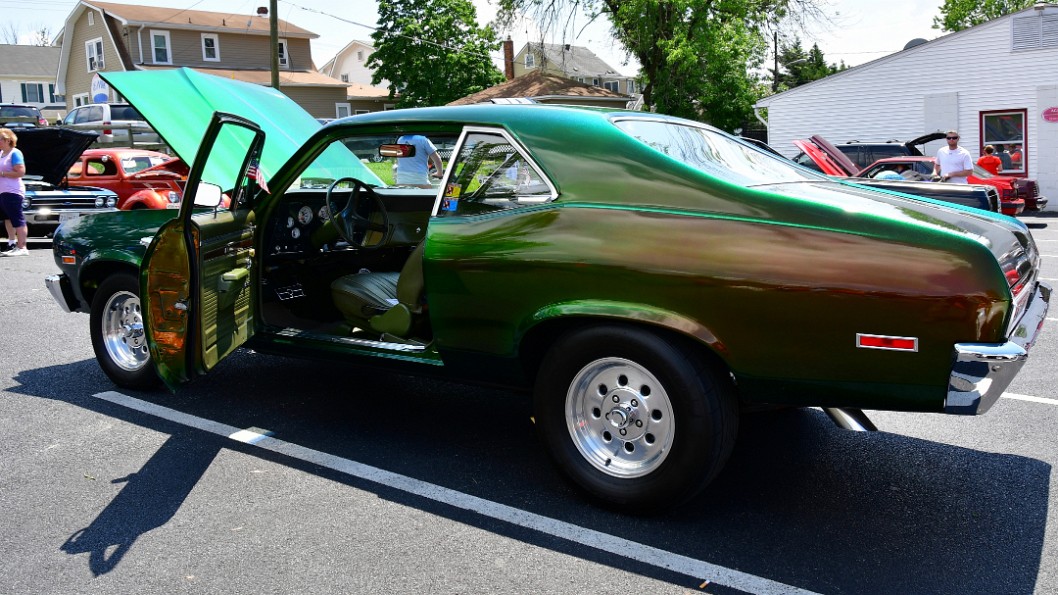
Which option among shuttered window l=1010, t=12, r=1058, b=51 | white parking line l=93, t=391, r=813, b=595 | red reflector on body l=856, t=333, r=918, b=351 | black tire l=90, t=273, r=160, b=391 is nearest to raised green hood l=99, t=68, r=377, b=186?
black tire l=90, t=273, r=160, b=391

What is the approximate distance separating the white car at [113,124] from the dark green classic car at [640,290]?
20.8m

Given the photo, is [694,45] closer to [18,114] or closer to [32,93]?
[18,114]

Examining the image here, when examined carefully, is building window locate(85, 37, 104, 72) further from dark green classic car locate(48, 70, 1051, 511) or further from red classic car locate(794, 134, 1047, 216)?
dark green classic car locate(48, 70, 1051, 511)

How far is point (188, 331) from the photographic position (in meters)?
4.18

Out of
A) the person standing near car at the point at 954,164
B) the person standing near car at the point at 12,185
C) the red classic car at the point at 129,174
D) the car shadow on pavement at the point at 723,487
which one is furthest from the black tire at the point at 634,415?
the person standing near car at the point at 954,164

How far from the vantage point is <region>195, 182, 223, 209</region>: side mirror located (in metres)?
4.35

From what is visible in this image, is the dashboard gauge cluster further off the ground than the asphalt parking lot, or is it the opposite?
the dashboard gauge cluster

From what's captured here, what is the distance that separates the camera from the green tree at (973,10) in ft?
165

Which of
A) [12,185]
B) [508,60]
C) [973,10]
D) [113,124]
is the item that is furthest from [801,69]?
[12,185]

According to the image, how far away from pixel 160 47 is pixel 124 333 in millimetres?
39263

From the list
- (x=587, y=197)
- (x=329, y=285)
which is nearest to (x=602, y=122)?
(x=587, y=197)

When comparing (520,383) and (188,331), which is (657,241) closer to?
(520,383)

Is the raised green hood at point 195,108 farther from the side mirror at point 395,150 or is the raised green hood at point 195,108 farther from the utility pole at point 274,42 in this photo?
the utility pole at point 274,42

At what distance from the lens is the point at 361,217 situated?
Result: 5434 millimetres
